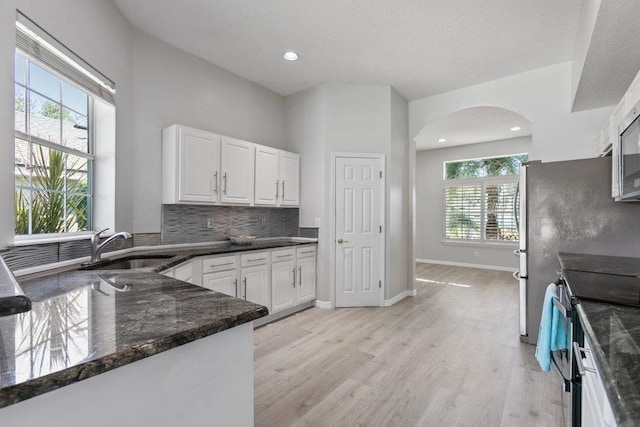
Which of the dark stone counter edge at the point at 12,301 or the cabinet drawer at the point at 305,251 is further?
the cabinet drawer at the point at 305,251

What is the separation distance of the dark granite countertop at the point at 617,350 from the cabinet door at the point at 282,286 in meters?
2.79

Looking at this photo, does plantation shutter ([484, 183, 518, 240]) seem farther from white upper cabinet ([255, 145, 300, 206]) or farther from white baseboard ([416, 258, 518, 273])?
white upper cabinet ([255, 145, 300, 206])

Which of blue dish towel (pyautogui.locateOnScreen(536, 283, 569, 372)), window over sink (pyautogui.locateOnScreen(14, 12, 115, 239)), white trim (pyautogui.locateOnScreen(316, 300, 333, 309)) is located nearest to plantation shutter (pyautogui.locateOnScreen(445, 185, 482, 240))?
white trim (pyautogui.locateOnScreen(316, 300, 333, 309))

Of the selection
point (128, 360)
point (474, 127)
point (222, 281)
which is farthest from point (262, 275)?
point (474, 127)

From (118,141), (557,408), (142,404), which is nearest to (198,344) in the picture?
(142,404)

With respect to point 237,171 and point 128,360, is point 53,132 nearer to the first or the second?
point 237,171

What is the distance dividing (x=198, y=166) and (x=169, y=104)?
741 mm

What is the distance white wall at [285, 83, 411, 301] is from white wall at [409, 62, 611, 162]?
4.28 feet

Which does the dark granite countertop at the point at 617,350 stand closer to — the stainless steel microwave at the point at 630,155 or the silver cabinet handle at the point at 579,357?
the silver cabinet handle at the point at 579,357

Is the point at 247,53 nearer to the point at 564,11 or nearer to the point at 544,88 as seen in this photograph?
the point at 564,11

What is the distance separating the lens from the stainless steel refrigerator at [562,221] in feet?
8.18

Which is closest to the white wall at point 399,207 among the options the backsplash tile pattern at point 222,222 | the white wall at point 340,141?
the white wall at point 340,141

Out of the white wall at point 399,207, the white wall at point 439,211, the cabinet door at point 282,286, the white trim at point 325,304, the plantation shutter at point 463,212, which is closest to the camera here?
the cabinet door at point 282,286

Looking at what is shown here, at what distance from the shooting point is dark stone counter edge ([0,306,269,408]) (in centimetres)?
54
